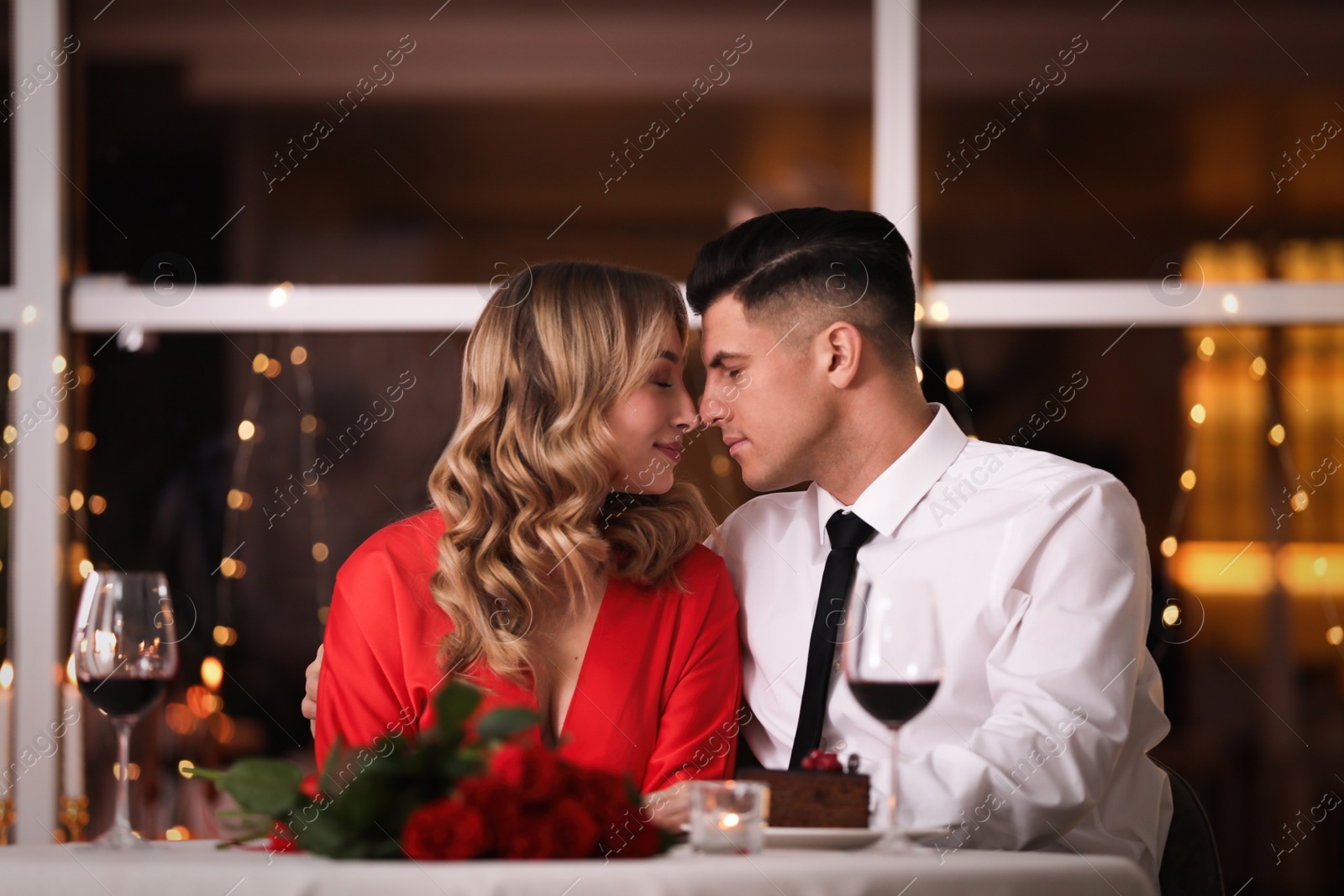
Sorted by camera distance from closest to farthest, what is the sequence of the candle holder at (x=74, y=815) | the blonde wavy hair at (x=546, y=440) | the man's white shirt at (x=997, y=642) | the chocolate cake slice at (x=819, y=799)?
the chocolate cake slice at (x=819, y=799)
the man's white shirt at (x=997, y=642)
the blonde wavy hair at (x=546, y=440)
the candle holder at (x=74, y=815)

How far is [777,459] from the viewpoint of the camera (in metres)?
2.10

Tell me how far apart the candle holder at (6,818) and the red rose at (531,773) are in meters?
2.39

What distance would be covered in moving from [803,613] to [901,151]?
1.61 m

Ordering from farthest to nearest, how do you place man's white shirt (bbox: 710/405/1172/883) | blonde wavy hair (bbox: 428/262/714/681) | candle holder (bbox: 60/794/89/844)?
candle holder (bbox: 60/794/89/844) → blonde wavy hair (bbox: 428/262/714/681) → man's white shirt (bbox: 710/405/1172/883)

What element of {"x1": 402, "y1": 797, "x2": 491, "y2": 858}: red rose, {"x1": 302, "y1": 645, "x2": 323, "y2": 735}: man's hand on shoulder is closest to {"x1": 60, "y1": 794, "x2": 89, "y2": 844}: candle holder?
{"x1": 302, "y1": 645, "x2": 323, "y2": 735}: man's hand on shoulder

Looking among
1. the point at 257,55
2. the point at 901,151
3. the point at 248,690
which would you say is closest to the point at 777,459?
the point at 901,151

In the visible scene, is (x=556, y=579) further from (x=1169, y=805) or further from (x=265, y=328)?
(x=265, y=328)

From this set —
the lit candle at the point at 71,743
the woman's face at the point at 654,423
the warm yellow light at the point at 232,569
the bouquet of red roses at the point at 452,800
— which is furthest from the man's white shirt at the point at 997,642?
the lit candle at the point at 71,743

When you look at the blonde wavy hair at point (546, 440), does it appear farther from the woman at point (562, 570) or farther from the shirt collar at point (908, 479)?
the shirt collar at point (908, 479)

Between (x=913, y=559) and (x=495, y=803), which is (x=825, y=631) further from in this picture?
(x=495, y=803)

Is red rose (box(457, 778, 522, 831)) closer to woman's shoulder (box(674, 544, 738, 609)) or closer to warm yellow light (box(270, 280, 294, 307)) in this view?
woman's shoulder (box(674, 544, 738, 609))

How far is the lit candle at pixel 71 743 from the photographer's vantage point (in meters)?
3.25

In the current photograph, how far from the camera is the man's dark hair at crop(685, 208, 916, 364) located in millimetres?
2104

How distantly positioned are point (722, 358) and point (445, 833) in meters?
1.32
